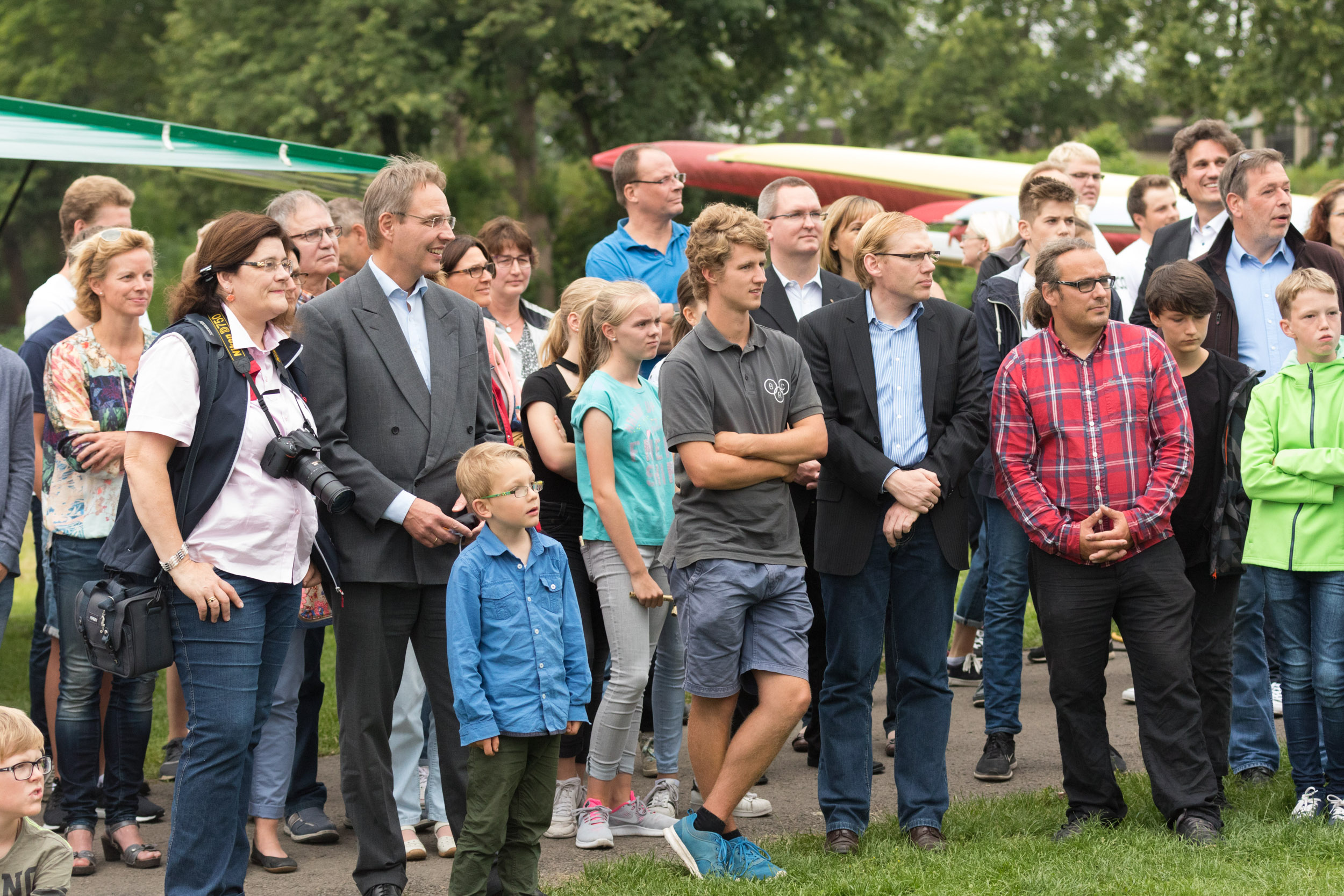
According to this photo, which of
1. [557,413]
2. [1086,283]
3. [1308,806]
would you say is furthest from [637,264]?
[1308,806]

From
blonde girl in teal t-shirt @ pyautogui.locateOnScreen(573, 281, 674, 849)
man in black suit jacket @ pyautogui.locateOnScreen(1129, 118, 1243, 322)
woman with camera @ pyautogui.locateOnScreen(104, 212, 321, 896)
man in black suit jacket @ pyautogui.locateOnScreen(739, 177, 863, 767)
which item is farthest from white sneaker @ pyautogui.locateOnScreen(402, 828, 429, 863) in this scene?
man in black suit jacket @ pyautogui.locateOnScreen(1129, 118, 1243, 322)

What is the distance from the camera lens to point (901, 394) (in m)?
5.02

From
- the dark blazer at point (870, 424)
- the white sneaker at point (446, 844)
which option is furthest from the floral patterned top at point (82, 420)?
the dark blazer at point (870, 424)

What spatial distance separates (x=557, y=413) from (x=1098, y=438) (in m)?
2.13

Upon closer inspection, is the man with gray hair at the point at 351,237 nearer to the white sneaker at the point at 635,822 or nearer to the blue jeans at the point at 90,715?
the blue jeans at the point at 90,715

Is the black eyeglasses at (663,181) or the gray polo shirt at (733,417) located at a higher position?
the black eyeglasses at (663,181)

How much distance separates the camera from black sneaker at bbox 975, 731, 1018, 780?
590 centimetres

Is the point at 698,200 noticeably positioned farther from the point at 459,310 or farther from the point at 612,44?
the point at 459,310

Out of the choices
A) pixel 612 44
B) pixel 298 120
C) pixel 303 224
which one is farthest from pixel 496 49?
pixel 303 224

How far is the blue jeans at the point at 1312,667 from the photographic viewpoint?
4.98 m

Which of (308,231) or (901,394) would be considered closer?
(901,394)

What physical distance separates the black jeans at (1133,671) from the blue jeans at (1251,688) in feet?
2.75

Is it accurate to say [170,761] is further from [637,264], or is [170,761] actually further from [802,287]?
[802,287]

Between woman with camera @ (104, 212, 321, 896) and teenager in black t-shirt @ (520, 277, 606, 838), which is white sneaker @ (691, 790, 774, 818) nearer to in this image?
teenager in black t-shirt @ (520, 277, 606, 838)
